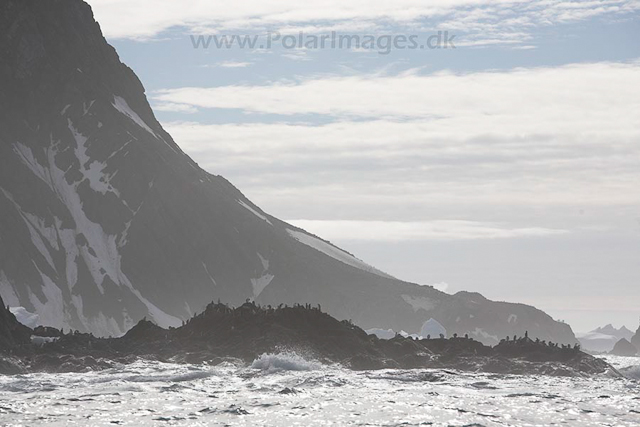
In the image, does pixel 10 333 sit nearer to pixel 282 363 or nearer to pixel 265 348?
pixel 265 348

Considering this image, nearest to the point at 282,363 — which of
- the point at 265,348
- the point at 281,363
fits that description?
the point at 281,363

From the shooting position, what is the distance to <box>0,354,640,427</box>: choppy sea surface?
67125 millimetres

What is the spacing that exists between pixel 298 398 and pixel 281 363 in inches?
962

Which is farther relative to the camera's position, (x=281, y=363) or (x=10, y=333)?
(x=10, y=333)

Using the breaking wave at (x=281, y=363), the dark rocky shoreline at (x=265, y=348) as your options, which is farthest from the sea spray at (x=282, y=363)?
the dark rocky shoreline at (x=265, y=348)

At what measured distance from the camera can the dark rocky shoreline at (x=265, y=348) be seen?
358ft

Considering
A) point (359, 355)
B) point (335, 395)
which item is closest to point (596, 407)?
point (335, 395)

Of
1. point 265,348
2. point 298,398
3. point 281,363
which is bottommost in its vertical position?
point 298,398

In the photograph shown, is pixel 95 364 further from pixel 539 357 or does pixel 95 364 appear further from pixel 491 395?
pixel 539 357

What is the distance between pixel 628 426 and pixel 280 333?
166 ft

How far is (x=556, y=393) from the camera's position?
90312mm

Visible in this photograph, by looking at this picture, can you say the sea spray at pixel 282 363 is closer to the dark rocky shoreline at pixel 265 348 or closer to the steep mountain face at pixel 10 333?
the dark rocky shoreline at pixel 265 348

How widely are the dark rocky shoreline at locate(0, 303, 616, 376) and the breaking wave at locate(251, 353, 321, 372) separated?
194 cm

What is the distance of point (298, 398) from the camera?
8019cm
